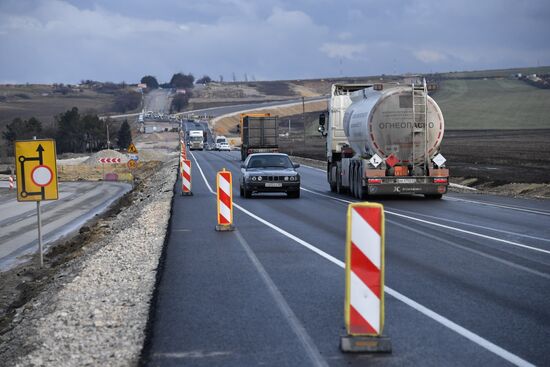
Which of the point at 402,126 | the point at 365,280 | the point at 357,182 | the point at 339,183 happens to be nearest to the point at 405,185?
the point at 402,126

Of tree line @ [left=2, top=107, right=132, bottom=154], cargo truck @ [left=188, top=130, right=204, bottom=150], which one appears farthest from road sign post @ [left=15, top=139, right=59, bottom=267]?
tree line @ [left=2, top=107, right=132, bottom=154]

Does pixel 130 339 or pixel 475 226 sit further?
pixel 475 226

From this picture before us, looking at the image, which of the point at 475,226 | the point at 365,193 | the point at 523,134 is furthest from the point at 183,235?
the point at 523,134

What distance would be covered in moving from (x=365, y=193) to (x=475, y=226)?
980 cm

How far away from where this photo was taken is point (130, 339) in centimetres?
855

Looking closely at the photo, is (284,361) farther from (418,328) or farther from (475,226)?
(475,226)

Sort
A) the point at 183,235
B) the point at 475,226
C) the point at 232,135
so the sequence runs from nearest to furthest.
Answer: the point at 183,235, the point at 475,226, the point at 232,135

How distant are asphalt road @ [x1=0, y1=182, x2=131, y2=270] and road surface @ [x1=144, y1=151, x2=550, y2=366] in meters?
11.9

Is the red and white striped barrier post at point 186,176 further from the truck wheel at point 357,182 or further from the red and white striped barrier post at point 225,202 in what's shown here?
the red and white striped barrier post at point 225,202

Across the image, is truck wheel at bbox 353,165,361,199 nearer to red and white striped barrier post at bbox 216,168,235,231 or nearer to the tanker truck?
the tanker truck

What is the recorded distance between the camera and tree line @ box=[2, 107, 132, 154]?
434 ft

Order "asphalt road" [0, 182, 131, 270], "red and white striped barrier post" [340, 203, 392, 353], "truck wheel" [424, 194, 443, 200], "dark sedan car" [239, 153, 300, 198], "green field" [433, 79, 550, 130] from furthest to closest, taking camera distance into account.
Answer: "green field" [433, 79, 550, 130], "asphalt road" [0, 182, 131, 270], "truck wheel" [424, 194, 443, 200], "dark sedan car" [239, 153, 300, 198], "red and white striped barrier post" [340, 203, 392, 353]

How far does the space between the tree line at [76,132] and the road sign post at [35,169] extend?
114 metres

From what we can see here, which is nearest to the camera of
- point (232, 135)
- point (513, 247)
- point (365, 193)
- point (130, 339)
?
point (130, 339)
